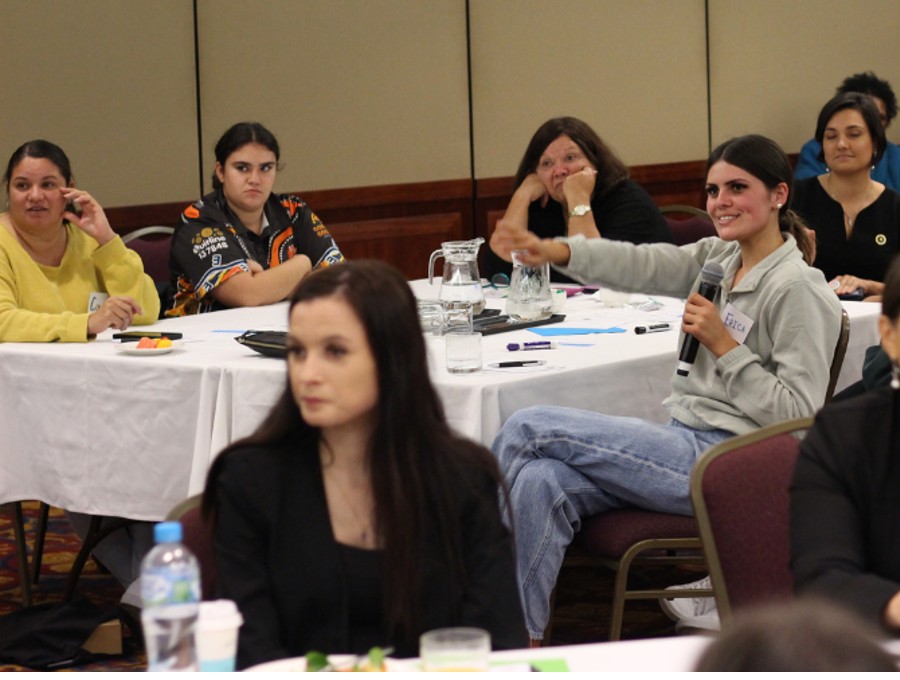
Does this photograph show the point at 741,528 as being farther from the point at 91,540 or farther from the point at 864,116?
the point at 864,116

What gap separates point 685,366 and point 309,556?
1.42 metres

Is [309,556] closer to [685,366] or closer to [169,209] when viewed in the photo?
[685,366]

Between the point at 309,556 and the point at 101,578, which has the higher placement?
the point at 309,556

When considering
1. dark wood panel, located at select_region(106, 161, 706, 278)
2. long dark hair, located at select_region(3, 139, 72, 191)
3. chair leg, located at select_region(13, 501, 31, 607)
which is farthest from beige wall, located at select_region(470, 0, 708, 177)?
chair leg, located at select_region(13, 501, 31, 607)

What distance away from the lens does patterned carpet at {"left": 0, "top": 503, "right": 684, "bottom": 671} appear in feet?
12.1

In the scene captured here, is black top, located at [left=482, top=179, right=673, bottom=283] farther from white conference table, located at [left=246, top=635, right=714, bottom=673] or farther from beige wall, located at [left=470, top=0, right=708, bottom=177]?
white conference table, located at [left=246, top=635, right=714, bottom=673]

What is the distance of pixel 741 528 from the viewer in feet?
6.93

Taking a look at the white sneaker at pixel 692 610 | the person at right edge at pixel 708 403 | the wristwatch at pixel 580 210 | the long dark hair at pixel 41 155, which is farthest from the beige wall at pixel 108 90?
the white sneaker at pixel 692 610

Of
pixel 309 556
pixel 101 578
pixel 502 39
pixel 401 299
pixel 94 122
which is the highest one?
pixel 502 39

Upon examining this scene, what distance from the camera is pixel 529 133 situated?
24.0 ft

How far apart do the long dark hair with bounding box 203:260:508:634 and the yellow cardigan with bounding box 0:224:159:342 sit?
201 centimetres

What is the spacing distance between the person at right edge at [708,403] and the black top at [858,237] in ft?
6.96

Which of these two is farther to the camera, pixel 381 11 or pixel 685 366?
pixel 381 11

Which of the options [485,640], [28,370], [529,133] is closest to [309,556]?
[485,640]
